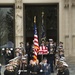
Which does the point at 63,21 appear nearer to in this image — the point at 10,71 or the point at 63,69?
the point at 10,71

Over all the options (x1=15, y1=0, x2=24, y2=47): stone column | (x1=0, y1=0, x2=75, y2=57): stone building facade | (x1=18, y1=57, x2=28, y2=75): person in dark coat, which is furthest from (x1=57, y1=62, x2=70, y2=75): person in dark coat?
(x1=15, y1=0, x2=24, y2=47): stone column

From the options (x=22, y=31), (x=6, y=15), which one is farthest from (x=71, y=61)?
(x=6, y=15)

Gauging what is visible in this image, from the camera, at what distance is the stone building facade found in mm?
25797

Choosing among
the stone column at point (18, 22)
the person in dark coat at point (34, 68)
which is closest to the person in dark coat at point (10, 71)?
the person in dark coat at point (34, 68)

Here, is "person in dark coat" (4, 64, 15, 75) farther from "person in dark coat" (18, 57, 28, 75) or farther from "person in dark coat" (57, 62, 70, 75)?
"person in dark coat" (57, 62, 70, 75)

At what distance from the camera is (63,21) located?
26125 mm

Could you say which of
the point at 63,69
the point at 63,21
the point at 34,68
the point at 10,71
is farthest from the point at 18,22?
the point at 63,69

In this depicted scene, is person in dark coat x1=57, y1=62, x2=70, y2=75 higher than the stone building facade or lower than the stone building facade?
lower

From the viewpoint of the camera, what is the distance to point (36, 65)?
1814 centimetres

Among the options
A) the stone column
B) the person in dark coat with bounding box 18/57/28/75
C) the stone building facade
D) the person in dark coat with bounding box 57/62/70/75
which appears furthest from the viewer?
the stone column

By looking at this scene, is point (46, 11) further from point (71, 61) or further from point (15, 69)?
point (15, 69)

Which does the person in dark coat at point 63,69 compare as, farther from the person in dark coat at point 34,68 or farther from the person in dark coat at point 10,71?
the person in dark coat at point 10,71

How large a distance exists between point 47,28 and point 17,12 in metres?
2.70

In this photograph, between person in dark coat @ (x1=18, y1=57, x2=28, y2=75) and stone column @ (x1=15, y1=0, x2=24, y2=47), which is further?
stone column @ (x1=15, y1=0, x2=24, y2=47)
